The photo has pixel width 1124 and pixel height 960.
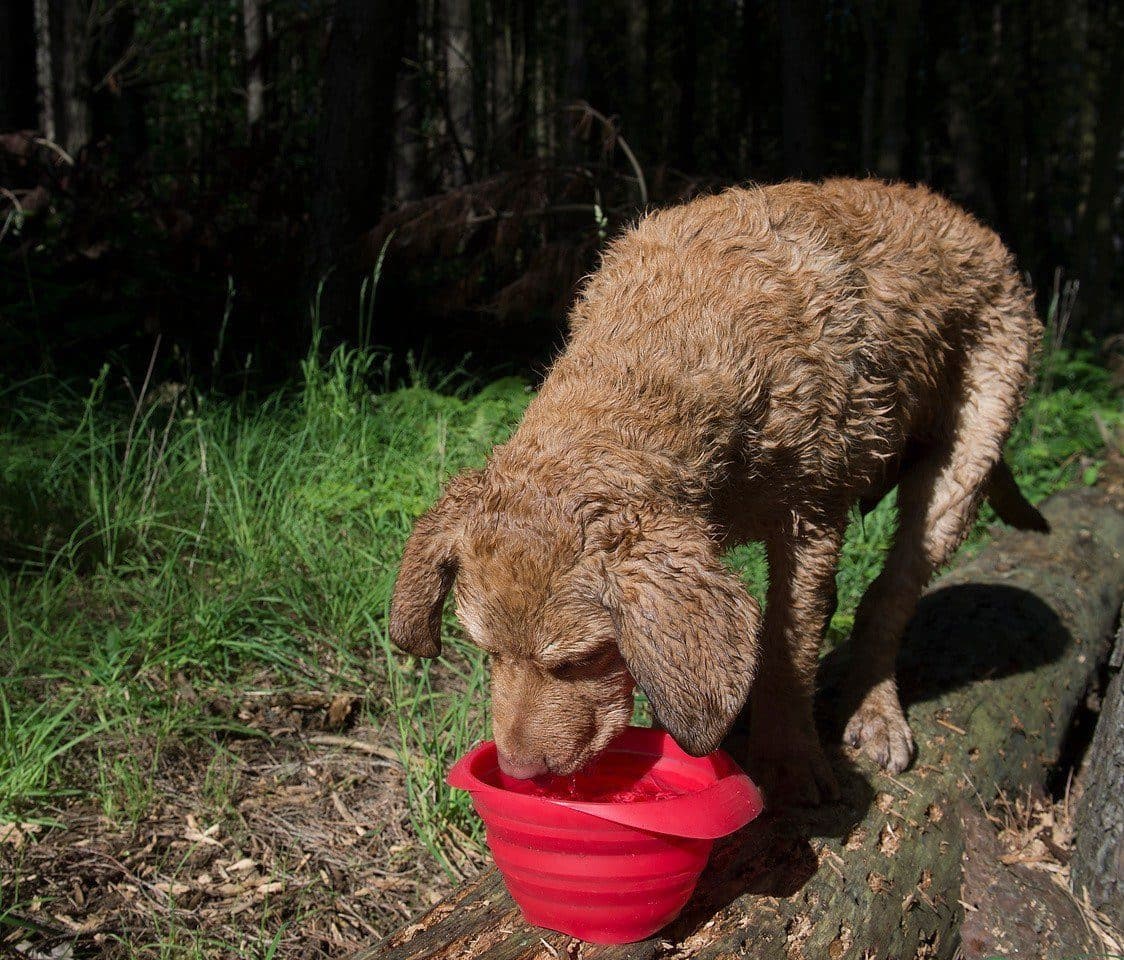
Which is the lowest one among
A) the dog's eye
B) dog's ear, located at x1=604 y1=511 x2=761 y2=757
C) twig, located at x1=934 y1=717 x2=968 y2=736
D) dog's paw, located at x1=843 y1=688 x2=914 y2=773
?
twig, located at x1=934 y1=717 x2=968 y2=736

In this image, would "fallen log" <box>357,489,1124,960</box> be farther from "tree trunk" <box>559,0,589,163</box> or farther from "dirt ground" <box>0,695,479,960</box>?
"tree trunk" <box>559,0,589,163</box>

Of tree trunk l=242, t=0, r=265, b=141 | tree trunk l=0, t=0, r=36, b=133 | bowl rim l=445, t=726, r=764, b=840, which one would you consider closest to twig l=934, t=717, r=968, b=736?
bowl rim l=445, t=726, r=764, b=840

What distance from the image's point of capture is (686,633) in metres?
2.36

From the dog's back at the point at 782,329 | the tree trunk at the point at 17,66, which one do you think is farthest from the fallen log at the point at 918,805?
the tree trunk at the point at 17,66

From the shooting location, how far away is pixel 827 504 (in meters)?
3.37

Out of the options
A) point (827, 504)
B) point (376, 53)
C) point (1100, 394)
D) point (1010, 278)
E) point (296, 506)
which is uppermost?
point (376, 53)

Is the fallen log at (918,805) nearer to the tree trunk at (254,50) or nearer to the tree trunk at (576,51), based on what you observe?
the tree trunk at (254,50)

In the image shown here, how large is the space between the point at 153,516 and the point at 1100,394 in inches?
346

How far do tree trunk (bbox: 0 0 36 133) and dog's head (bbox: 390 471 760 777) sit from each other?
29.3 feet

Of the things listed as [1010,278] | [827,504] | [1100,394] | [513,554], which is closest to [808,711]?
[827,504]

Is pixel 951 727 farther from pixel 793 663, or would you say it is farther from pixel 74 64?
pixel 74 64

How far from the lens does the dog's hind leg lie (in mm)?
3969

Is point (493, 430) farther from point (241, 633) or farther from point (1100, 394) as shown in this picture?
point (1100, 394)

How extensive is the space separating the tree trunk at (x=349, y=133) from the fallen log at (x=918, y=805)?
4.52 m
